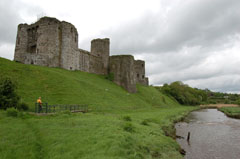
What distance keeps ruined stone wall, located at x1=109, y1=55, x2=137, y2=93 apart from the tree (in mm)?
28974

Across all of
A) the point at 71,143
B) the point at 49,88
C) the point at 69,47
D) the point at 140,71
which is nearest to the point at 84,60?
the point at 69,47

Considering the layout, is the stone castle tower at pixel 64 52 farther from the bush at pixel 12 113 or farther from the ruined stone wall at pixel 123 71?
the bush at pixel 12 113

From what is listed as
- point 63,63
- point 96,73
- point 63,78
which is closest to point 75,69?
point 63,63

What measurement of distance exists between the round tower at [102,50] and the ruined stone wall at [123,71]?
164cm

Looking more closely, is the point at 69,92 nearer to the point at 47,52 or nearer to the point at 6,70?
the point at 6,70

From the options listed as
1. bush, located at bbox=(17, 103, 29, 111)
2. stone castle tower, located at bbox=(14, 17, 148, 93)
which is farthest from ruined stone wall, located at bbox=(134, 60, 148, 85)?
bush, located at bbox=(17, 103, 29, 111)

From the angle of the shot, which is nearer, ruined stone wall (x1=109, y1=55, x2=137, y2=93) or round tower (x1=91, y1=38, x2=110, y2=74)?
ruined stone wall (x1=109, y1=55, x2=137, y2=93)

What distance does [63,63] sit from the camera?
36.0 metres

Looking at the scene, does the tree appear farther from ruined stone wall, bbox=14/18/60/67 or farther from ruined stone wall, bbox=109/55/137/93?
ruined stone wall, bbox=109/55/137/93

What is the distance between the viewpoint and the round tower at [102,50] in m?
45.5

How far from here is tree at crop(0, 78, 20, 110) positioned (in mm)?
14703

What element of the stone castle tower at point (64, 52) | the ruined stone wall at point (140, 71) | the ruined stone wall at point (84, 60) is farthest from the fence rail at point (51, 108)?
the ruined stone wall at point (140, 71)

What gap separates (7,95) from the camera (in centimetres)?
1515

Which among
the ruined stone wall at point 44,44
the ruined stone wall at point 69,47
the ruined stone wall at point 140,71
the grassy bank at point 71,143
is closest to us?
the grassy bank at point 71,143
